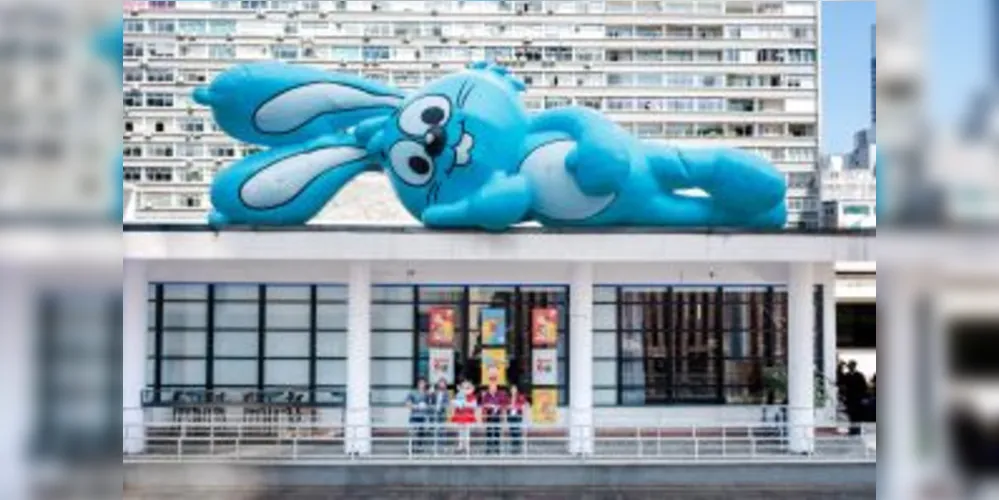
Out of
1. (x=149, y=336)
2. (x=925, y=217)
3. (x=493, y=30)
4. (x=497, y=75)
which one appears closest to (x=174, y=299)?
(x=149, y=336)

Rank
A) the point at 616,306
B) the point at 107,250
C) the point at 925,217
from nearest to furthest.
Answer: the point at 925,217
the point at 107,250
the point at 616,306

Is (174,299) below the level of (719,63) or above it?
below

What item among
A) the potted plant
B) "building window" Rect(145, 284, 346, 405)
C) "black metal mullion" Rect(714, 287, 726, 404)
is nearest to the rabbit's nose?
"building window" Rect(145, 284, 346, 405)

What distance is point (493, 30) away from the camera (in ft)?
260

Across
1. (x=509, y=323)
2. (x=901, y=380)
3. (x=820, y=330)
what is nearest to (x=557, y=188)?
(x=509, y=323)

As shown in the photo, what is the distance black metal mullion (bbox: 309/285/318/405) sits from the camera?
1446 centimetres

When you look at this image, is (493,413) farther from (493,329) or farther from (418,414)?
(493,329)

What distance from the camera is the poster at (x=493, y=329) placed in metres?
14.2

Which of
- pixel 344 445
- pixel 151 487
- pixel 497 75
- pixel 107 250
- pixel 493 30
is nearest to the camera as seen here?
pixel 107 250

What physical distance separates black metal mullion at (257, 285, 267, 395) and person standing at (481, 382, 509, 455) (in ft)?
10.3

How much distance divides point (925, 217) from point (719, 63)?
80.6m

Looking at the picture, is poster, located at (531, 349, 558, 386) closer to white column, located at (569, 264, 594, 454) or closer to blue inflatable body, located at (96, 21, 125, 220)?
white column, located at (569, 264, 594, 454)

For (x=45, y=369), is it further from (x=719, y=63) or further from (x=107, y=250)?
(x=719, y=63)

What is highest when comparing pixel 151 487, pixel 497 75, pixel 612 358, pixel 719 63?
pixel 719 63
